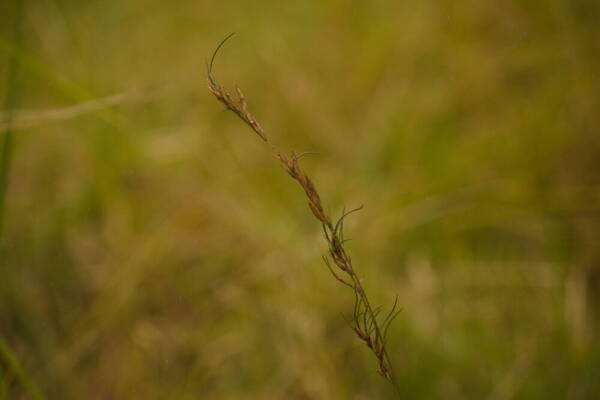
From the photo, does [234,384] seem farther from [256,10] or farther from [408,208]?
[256,10]

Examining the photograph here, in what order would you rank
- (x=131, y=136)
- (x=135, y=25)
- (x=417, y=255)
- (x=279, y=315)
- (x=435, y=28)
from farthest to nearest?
(x=135, y=25)
(x=435, y=28)
(x=131, y=136)
(x=417, y=255)
(x=279, y=315)

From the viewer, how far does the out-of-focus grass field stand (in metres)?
0.98

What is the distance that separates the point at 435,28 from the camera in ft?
6.13

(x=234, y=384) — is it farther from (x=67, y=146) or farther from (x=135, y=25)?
(x=135, y=25)

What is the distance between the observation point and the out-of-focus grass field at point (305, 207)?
98 centimetres

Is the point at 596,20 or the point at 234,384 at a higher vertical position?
the point at 596,20

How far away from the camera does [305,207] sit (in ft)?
4.54

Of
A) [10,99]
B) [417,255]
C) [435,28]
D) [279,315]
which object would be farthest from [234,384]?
[435,28]

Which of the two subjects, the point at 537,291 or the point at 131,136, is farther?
the point at 131,136

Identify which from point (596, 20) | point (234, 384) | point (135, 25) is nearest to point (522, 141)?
point (596, 20)

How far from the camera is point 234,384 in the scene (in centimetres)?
99

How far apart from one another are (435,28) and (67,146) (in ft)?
4.52

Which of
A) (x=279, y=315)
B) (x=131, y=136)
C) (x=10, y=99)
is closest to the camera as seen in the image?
(x=10, y=99)

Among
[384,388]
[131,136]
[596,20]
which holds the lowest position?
[131,136]
